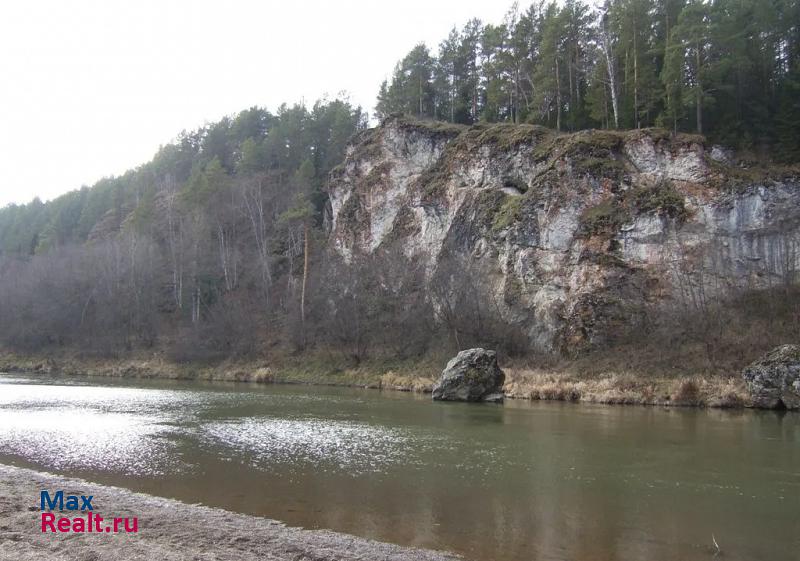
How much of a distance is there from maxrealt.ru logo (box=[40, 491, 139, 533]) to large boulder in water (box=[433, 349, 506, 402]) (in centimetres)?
2305

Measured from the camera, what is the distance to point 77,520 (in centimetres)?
879

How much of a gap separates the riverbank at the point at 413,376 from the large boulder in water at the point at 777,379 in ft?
2.46

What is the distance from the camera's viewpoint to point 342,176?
6372cm

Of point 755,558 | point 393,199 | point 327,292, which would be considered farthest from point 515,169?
point 755,558

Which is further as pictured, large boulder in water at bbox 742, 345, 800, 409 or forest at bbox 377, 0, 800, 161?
forest at bbox 377, 0, 800, 161

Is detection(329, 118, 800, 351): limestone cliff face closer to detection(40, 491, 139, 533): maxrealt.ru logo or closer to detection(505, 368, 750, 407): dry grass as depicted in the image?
detection(505, 368, 750, 407): dry grass

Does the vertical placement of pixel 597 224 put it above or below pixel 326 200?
below

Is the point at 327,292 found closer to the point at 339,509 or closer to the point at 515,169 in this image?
the point at 515,169

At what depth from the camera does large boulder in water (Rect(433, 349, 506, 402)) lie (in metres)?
31.2

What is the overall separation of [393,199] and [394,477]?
46013 mm

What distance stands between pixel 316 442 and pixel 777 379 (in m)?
21.8

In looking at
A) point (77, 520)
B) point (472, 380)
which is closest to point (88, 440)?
point (77, 520)

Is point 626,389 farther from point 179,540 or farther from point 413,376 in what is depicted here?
point 179,540

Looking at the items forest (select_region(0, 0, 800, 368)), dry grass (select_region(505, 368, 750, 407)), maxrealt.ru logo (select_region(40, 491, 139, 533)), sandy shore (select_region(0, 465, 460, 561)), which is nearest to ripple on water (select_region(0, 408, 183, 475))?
maxrealt.ru logo (select_region(40, 491, 139, 533))
